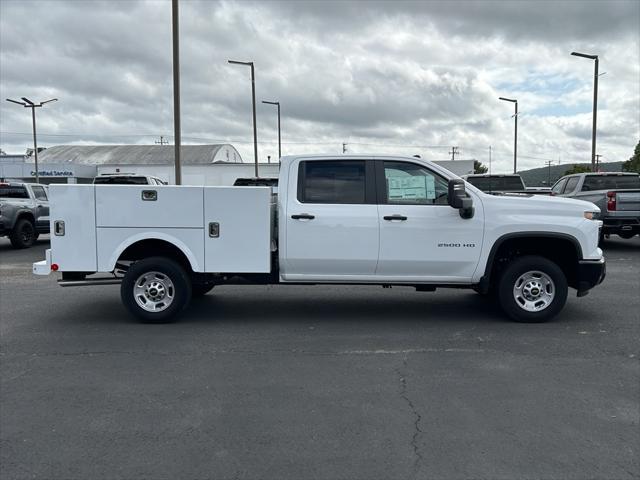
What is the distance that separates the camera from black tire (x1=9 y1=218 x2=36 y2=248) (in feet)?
50.9

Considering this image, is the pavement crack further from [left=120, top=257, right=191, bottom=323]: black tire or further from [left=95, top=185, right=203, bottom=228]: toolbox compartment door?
[left=95, top=185, right=203, bottom=228]: toolbox compartment door

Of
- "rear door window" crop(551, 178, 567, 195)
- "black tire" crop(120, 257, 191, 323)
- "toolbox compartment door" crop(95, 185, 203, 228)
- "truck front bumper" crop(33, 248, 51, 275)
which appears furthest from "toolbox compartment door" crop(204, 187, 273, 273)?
"rear door window" crop(551, 178, 567, 195)

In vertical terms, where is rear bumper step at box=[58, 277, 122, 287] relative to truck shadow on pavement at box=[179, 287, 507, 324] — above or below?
above

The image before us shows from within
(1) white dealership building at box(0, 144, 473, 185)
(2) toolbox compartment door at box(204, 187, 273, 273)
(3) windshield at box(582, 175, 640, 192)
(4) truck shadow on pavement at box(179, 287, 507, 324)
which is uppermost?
(1) white dealership building at box(0, 144, 473, 185)

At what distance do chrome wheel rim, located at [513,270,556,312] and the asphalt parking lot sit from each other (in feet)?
0.91

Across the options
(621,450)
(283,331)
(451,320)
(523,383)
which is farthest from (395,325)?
(621,450)

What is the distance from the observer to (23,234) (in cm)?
1582

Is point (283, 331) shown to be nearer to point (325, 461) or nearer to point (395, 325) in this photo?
point (395, 325)

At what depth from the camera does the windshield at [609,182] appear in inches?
604

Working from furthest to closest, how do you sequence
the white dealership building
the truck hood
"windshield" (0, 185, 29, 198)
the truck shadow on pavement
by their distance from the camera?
1. the white dealership building
2. "windshield" (0, 185, 29, 198)
3. the truck shadow on pavement
4. the truck hood

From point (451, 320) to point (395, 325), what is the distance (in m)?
0.77

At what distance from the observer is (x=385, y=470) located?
349 cm

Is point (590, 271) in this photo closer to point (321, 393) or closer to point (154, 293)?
point (321, 393)

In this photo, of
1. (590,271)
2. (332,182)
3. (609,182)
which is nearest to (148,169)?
(609,182)
